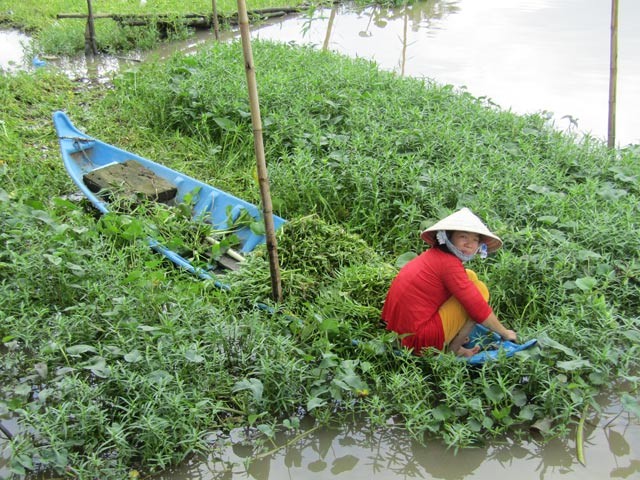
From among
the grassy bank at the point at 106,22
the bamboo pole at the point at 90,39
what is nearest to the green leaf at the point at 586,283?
the bamboo pole at the point at 90,39

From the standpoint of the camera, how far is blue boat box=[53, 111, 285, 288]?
4.19 metres

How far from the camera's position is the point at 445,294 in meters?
3.21

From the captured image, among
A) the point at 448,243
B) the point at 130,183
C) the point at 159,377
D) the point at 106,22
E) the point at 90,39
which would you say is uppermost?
the point at 106,22

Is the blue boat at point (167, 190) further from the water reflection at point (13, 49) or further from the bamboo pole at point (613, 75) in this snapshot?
the bamboo pole at point (613, 75)

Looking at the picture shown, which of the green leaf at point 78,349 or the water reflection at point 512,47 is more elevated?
the water reflection at point 512,47

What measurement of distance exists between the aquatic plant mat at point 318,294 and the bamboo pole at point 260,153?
0.19 metres

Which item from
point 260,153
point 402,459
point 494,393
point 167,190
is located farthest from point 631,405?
point 167,190

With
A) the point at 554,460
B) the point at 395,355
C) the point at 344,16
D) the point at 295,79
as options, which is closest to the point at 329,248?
the point at 395,355

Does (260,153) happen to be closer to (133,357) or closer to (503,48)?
(133,357)

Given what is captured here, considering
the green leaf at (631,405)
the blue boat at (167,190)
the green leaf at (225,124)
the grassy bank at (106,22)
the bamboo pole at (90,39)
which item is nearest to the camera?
the green leaf at (631,405)

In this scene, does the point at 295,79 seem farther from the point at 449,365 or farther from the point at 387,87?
the point at 449,365

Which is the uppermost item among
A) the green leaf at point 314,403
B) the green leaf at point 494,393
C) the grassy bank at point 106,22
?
the grassy bank at point 106,22

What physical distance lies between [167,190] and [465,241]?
2.35 meters

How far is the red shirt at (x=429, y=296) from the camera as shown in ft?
10.2
